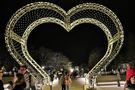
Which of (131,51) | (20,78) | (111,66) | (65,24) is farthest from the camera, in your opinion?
(111,66)

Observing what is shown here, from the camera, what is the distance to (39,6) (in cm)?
2603

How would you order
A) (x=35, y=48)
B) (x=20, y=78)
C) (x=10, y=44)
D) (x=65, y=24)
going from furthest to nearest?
(x=35, y=48) → (x=65, y=24) → (x=10, y=44) → (x=20, y=78)

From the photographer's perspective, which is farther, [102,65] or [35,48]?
[35,48]

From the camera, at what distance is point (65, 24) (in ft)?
89.9

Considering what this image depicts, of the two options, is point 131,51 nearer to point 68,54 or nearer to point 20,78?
point 68,54

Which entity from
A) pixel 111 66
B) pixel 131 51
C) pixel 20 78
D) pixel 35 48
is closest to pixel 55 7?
pixel 20 78

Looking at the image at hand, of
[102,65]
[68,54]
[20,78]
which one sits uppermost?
[68,54]

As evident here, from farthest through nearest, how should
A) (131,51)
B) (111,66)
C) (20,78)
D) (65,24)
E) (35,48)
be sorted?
(35,48), (111,66), (131,51), (65,24), (20,78)

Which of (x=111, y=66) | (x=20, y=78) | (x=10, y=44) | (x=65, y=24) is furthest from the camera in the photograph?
(x=111, y=66)

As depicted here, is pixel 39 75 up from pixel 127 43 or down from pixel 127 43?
down

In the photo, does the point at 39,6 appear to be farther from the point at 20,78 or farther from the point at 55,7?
the point at 20,78

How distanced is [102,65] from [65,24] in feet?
10.3

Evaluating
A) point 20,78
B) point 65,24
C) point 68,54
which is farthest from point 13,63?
point 20,78

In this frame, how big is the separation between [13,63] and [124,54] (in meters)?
13.4
